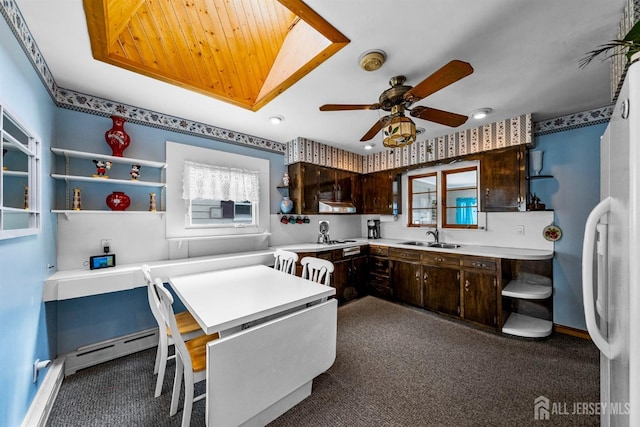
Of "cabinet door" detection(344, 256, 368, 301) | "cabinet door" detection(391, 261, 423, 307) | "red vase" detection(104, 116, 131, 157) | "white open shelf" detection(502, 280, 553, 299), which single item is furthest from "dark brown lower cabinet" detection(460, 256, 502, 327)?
"red vase" detection(104, 116, 131, 157)

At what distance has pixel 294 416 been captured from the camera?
1.65 m

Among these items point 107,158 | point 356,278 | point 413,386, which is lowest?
point 413,386

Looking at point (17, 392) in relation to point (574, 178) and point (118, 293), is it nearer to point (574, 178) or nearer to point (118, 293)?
point (118, 293)

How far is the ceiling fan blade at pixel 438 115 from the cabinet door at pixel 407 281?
2065 mm

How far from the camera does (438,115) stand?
79.4 inches

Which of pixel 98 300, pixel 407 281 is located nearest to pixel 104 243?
pixel 98 300

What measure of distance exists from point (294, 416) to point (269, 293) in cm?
83

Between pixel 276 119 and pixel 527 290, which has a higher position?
pixel 276 119

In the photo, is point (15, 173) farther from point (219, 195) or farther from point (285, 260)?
point (285, 260)

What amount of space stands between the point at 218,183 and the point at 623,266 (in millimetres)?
3358

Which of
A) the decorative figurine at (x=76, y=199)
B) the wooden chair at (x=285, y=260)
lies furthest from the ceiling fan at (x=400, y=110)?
the decorative figurine at (x=76, y=199)

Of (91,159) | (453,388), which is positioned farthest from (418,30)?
(91,159)

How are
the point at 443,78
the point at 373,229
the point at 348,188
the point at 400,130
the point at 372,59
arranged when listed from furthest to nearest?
the point at 373,229
the point at 348,188
the point at 400,130
the point at 372,59
the point at 443,78

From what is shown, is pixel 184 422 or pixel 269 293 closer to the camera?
pixel 184 422
